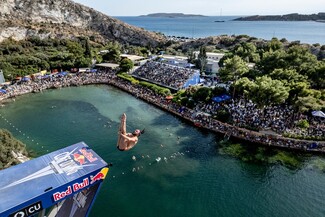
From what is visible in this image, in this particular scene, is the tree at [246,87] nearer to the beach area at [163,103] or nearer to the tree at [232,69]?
the tree at [232,69]

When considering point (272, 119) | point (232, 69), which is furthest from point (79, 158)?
point (232, 69)

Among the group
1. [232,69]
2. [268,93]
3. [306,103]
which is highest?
[232,69]

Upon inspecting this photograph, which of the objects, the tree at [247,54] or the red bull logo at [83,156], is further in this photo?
the tree at [247,54]

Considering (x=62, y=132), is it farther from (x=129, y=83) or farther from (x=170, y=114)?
(x=129, y=83)

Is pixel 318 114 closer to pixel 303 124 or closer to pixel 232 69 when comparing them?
pixel 303 124

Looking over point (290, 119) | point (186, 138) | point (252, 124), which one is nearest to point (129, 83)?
point (186, 138)

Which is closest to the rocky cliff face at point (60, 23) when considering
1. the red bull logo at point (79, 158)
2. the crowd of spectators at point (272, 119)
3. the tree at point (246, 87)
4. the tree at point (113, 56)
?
the tree at point (113, 56)
